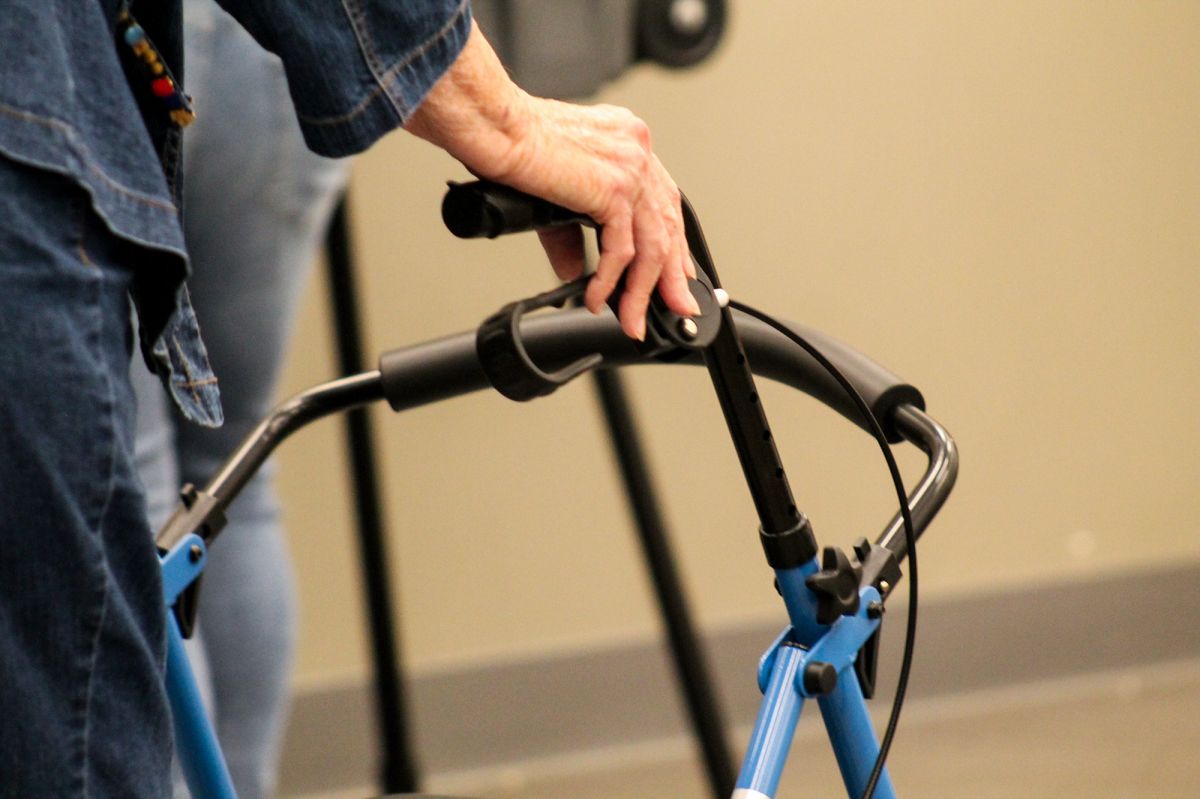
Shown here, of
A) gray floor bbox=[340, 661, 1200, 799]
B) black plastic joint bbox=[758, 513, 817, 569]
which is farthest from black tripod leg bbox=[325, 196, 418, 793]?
black plastic joint bbox=[758, 513, 817, 569]

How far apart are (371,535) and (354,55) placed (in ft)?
3.03

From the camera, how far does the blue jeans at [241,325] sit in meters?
0.99

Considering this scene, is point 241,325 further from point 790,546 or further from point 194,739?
point 790,546

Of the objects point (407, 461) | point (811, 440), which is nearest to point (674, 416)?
point (811, 440)

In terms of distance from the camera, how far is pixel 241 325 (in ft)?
3.51

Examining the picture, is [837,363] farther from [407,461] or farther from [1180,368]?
[1180,368]

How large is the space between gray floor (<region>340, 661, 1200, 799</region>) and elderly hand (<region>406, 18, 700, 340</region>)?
53.6 inches

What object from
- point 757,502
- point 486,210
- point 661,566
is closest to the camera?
point 486,210

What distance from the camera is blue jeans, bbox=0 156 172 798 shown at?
0.39 metres

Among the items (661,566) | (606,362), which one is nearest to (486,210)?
(606,362)

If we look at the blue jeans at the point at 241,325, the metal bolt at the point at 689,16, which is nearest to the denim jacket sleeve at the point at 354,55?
the blue jeans at the point at 241,325

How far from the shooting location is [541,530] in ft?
6.47

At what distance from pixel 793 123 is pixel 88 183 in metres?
1.65

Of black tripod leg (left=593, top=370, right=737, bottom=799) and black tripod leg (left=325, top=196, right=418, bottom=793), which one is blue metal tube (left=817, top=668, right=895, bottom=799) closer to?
black tripod leg (left=593, top=370, right=737, bottom=799)
